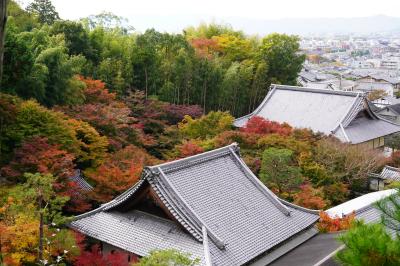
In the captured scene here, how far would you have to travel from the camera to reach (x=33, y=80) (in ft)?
66.0

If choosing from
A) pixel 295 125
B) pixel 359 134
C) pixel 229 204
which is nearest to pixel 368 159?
pixel 359 134

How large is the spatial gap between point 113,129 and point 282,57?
2276 centimetres

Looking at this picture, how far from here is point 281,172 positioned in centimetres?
1795

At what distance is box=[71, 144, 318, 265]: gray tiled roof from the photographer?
11.7 meters

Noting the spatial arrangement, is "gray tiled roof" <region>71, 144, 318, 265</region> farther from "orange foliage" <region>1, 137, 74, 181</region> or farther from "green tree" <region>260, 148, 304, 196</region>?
"green tree" <region>260, 148, 304, 196</region>

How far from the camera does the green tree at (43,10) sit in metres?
37.4

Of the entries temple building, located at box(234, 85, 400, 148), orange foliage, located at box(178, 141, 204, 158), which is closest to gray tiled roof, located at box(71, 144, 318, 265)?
orange foliage, located at box(178, 141, 204, 158)

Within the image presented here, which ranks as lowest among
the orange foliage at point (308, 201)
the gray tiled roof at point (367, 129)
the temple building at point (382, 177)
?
the temple building at point (382, 177)

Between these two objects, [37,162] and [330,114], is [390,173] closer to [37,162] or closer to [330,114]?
[330,114]

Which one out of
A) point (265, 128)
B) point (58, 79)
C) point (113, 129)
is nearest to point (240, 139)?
point (265, 128)

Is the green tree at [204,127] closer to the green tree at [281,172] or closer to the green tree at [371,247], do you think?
the green tree at [281,172]

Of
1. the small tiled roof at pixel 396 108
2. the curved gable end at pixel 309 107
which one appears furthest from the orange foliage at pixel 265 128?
the small tiled roof at pixel 396 108

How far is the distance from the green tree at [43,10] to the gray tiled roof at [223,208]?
28.0m

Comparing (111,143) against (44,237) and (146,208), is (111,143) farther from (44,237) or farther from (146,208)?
(44,237)
